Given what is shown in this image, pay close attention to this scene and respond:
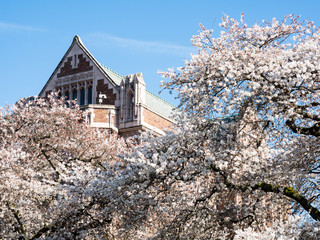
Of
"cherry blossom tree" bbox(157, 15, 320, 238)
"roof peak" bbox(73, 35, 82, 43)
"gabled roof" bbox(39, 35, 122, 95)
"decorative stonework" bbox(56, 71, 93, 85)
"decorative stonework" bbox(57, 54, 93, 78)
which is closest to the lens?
"cherry blossom tree" bbox(157, 15, 320, 238)

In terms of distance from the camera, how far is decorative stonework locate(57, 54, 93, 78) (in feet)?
115

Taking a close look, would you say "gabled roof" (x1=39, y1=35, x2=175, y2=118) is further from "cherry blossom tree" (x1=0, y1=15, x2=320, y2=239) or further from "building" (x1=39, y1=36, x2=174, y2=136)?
"cherry blossom tree" (x1=0, y1=15, x2=320, y2=239)

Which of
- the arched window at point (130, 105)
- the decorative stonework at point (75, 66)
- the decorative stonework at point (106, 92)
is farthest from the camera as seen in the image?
the decorative stonework at point (75, 66)

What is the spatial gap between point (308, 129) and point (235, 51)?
2.63 m

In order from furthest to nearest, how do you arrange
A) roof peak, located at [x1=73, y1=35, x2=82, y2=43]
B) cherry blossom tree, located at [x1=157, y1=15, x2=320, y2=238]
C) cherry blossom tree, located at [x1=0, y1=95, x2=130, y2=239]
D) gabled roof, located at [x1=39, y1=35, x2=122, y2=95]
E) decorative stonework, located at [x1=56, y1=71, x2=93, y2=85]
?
roof peak, located at [x1=73, y1=35, x2=82, y2=43], decorative stonework, located at [x1=56, y1=71, x2=93, y2=85], gabled roof, located at [x1=39, y1=35, x2=122, y2=95], cherry blossom tree, located at [x1=0, y1=95, x2=130, y2=239], cherry blossom tree, located at [x1=157, y1=15, x2=320, y2=238]

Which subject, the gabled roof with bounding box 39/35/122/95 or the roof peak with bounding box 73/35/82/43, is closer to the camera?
the gabled roof with bounding box 39/35/122/95

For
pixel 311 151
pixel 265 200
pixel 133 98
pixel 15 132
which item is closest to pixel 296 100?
pixel 311 151

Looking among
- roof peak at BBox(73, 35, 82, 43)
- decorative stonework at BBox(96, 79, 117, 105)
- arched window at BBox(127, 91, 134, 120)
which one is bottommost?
arched window at BBox(127, 91, 134, 120)

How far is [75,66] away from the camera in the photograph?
35625mm

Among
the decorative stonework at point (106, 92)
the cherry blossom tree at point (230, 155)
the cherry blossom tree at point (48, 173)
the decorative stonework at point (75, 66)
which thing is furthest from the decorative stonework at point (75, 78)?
the cherry blossom tree at point (230, 155)

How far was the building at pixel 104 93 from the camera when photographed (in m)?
31.4

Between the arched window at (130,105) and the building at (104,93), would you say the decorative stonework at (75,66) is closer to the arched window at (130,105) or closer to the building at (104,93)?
the building at (104,93)

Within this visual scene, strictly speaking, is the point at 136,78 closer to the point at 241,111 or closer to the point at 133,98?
the point at 133,98

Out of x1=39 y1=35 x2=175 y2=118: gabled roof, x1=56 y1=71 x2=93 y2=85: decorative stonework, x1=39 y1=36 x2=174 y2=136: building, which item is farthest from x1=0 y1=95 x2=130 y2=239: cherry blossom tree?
x1=56 y1=71 x2=93 y2=85: decorative stonework
